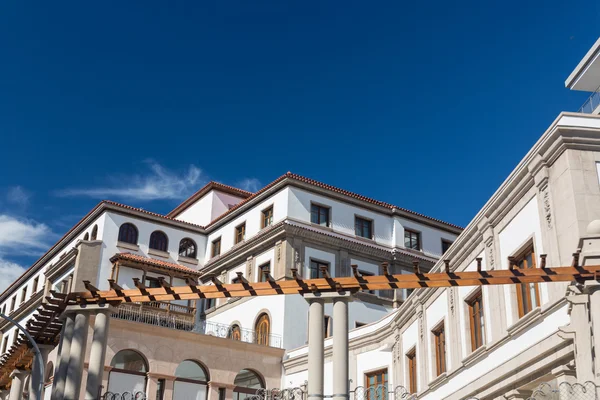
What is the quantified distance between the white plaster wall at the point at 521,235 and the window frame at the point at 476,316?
1.88 metres

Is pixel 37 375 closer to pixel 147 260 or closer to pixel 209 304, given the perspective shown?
pixel 147 260

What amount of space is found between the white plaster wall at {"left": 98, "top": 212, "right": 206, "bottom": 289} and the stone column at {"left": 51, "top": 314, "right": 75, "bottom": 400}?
25510mm

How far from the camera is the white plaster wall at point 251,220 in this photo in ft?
129

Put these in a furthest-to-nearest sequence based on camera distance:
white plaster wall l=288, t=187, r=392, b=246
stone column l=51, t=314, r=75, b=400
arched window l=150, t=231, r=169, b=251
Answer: arched window l=150, t=231, r=169, b=251
white plaster wall l=288, t=187, r=392, b=246
stone column l=51, t=314, r=75, b=400

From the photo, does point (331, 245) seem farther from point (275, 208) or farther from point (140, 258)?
point (140, 258)

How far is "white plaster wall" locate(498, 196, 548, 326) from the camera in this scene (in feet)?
59.3

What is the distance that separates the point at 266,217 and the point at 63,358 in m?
26.1

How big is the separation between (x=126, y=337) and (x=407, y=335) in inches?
491

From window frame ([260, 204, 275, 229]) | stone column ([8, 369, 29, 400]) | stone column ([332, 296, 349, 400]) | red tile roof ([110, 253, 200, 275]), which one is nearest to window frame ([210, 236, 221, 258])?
red tile roof ([110, 253, 200, 275])

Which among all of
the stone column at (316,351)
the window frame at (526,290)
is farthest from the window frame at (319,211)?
the stone column at (316,351)

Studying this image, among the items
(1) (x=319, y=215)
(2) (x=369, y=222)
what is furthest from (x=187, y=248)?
(2) (x=369, y=222)

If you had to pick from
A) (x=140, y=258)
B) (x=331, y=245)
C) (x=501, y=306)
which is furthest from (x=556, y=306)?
(x=140, y=258)

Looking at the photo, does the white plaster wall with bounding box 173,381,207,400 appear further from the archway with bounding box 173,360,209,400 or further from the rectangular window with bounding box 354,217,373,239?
the rectangular window with bounding box 354,217,373,239

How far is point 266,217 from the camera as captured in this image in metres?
40.7
